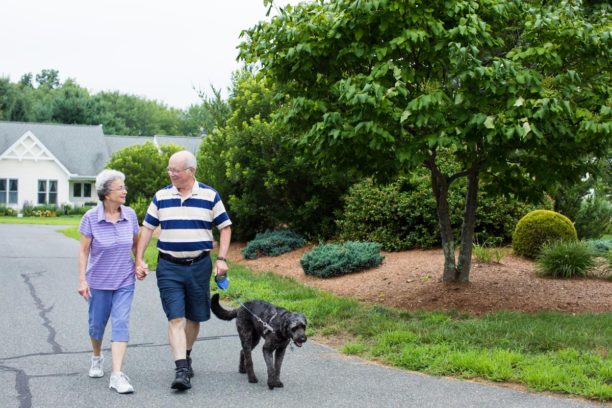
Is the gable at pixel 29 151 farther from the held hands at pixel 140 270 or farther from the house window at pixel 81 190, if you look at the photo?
the held hands at pixel 140 270

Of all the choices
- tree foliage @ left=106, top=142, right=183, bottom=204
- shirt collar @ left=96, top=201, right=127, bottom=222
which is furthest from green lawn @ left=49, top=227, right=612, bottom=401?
tree foliage @ left=106, top=142, right=183, bottom=204

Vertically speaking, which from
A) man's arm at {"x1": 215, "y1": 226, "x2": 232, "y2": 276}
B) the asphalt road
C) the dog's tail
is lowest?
the asphalt road

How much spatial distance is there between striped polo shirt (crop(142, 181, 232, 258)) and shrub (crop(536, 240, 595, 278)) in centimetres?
670

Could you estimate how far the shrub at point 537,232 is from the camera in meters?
12.0

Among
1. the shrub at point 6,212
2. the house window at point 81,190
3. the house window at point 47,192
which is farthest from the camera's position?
the house window at point 81,190

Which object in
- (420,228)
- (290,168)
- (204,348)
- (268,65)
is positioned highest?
(268,65)

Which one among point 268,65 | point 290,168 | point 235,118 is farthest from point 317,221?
point 268,65

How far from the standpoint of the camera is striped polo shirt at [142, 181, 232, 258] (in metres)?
5.68

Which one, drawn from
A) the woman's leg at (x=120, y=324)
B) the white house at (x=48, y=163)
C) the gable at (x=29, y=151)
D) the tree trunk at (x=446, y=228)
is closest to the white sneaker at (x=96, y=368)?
the woman's leg at (x=120, y=324)

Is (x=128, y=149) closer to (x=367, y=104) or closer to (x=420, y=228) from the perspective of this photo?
(x=420, y=228)

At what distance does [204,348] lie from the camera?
280 inches

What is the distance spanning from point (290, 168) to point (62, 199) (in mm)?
32882

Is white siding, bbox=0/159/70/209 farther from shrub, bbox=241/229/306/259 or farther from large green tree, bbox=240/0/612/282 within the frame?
large green tree, bbox=240/0/612/282

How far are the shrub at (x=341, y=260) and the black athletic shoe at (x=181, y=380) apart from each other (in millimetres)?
6301
